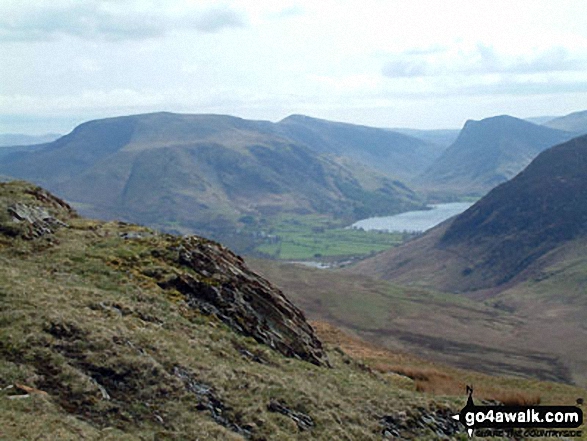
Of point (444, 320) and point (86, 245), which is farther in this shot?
point (444, 320)

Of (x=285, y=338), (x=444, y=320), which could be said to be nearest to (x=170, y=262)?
(x=285, y=338)

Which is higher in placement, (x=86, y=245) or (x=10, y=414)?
(x=86, y=245)

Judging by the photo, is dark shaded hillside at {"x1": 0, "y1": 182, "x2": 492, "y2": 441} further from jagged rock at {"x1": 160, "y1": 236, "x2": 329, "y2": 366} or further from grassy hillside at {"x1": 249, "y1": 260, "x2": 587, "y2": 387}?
grassy hillside at {"x1": 249, "y1": 260, "x2": 587, "y2": 387}

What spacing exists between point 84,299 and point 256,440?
11065 mm

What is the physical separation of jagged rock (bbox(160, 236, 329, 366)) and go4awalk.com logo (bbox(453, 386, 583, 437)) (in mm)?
9088

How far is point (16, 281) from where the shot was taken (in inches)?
1000

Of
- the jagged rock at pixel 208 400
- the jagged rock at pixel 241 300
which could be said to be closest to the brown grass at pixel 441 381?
the jagged rock at pixel 241 300

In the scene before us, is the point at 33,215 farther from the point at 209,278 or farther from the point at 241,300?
the point at 241,300

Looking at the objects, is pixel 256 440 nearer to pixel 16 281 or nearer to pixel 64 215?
pixel 16 281

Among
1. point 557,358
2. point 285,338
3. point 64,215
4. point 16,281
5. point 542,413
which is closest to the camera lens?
point 16,281

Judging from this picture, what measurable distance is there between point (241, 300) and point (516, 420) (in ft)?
51.8

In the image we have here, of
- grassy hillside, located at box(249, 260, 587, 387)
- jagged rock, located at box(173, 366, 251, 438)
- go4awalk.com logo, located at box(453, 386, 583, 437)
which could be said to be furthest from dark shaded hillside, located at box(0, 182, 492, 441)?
grassy hillside, located at box(249, 260, 587, 387)

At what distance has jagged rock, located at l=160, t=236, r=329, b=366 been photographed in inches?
Answer: 1224

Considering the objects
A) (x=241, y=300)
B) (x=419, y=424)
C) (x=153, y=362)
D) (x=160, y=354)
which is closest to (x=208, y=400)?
(x=153, y=362)
